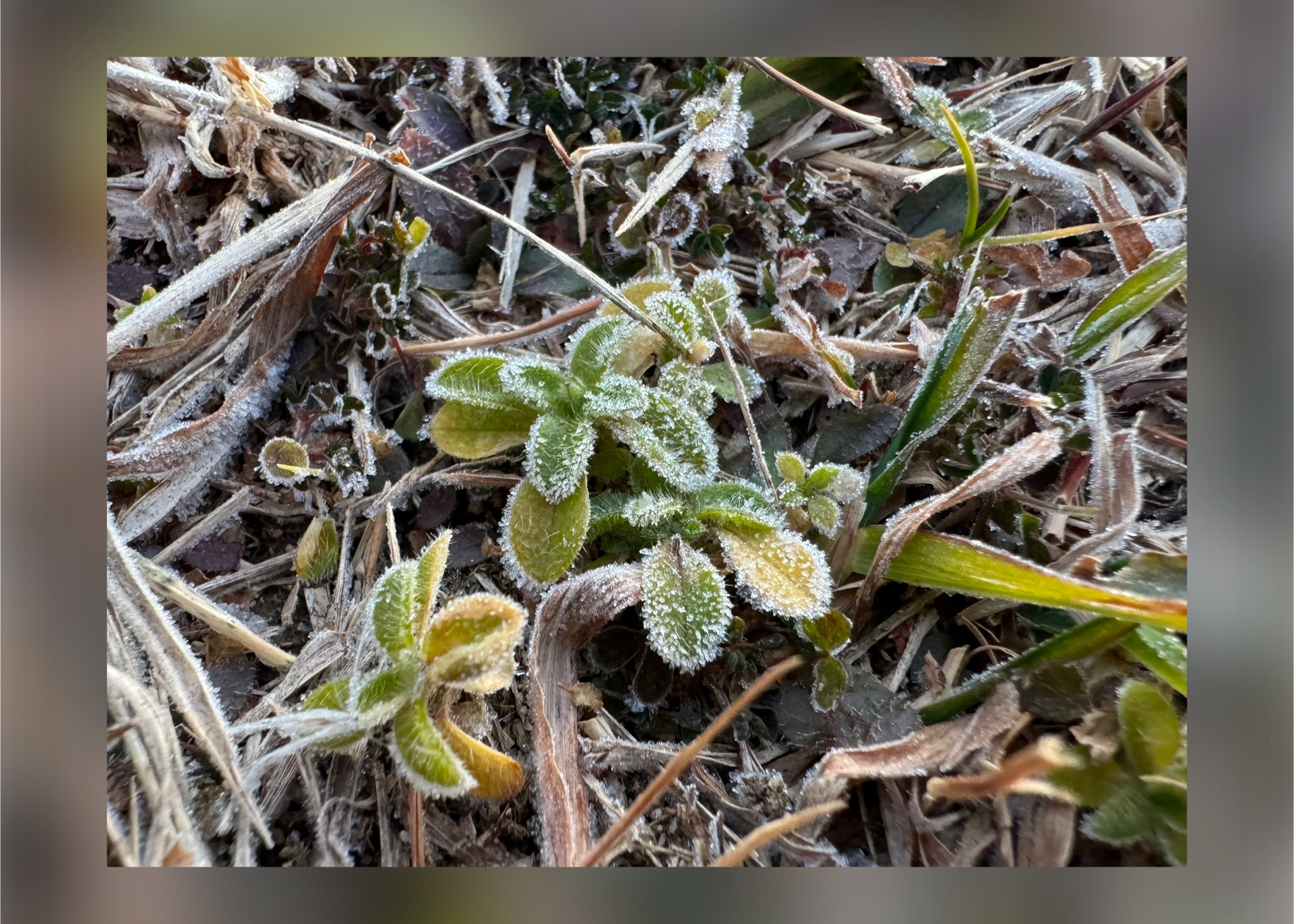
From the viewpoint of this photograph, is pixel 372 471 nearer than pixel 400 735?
No

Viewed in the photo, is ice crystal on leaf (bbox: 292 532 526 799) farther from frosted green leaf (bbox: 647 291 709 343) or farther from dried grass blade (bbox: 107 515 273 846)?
frosted green leaf (bbox: 647 291 709 343)

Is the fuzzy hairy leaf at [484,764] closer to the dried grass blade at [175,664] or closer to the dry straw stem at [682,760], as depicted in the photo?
the dry straw stem at [682,760]

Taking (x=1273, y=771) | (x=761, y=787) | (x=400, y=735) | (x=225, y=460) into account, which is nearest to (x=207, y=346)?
(x=225, y=460)

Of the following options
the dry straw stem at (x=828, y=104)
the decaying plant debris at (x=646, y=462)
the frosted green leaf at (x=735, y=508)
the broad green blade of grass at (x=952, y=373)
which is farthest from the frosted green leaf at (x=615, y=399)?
the dry straw stem at (x=828, y=104)

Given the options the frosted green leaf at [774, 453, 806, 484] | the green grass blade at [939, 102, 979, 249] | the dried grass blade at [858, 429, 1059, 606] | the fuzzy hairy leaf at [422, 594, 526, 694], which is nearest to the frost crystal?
the green grass blade at [939, 102, 979, 249]

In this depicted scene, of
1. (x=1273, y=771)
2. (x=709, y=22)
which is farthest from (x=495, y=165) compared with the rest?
(x=1273, y=771)

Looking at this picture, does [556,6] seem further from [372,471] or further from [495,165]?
[372,471]

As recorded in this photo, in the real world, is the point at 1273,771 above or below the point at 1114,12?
below

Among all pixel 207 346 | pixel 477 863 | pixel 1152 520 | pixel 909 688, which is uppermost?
pixel 207 346
